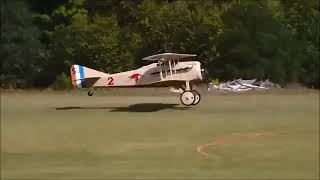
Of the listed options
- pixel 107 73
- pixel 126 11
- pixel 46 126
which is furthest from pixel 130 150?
pixel 126 11

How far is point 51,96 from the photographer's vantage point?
2.62 meters

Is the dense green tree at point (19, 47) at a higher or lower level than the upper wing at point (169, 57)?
higher

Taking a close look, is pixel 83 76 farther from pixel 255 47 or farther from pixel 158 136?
pixel 158 136

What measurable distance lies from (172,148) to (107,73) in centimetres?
107

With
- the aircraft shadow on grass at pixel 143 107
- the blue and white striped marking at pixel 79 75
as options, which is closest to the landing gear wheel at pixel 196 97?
the aircraft shadow on grass at pixel 143 107

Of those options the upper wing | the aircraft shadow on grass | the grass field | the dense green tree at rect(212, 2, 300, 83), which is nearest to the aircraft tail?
the grass field

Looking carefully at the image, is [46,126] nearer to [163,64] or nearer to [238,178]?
[163,64]

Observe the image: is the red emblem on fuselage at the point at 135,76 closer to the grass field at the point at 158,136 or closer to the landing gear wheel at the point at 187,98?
the grass field at the point at 158,136

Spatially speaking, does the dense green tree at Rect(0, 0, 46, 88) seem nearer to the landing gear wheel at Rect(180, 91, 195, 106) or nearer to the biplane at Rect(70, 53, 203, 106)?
the biplane at Rect(70, 53, 203, 106)

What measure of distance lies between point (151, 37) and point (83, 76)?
0.40m

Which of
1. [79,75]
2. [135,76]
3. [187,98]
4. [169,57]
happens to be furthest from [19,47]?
[187,98]

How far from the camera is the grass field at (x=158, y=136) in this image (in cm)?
305

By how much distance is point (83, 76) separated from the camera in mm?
2705

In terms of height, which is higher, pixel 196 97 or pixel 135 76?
pixel 135 76
